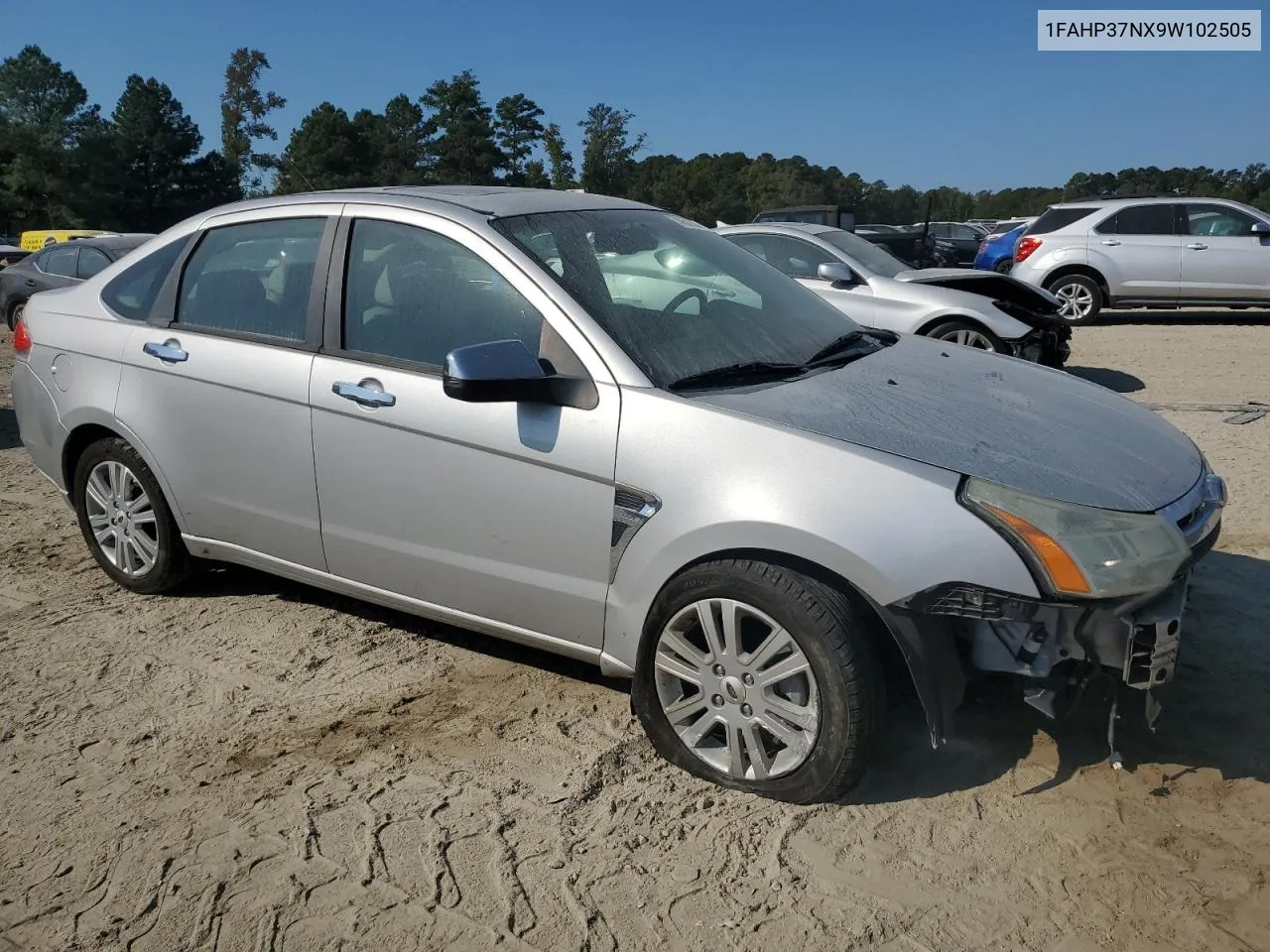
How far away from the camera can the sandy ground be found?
2594 millimetres

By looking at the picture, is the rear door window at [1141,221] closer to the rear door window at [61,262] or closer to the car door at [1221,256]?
the car door at [1221,256]

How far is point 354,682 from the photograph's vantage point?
392 centimetres

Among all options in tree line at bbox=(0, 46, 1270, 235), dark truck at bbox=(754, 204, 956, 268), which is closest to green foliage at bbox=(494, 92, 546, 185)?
tree line at bbox=(0, 46, 1270, 235)

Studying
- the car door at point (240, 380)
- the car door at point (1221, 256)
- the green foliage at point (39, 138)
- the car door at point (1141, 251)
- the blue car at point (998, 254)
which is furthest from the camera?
the green foliage at point (39, 138)

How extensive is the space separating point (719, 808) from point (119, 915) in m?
1.56

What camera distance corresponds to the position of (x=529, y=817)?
3035 mm

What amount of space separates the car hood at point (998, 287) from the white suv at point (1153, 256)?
15.8 feet

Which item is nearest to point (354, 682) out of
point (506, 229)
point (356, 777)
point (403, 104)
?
point (356, 777)

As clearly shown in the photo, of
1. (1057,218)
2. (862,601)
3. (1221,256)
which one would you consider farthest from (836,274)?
(1221,256)

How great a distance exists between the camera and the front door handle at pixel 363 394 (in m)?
3.59

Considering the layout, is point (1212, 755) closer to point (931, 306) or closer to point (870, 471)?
point (870, 471)

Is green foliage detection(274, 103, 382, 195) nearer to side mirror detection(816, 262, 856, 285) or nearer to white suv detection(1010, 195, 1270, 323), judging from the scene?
white suv detection(1010, 195, 1270, 323)

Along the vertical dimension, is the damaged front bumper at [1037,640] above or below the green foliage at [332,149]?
below

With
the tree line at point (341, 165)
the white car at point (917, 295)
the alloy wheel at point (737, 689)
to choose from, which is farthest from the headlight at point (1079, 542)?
the tree line at point (341, 165)
